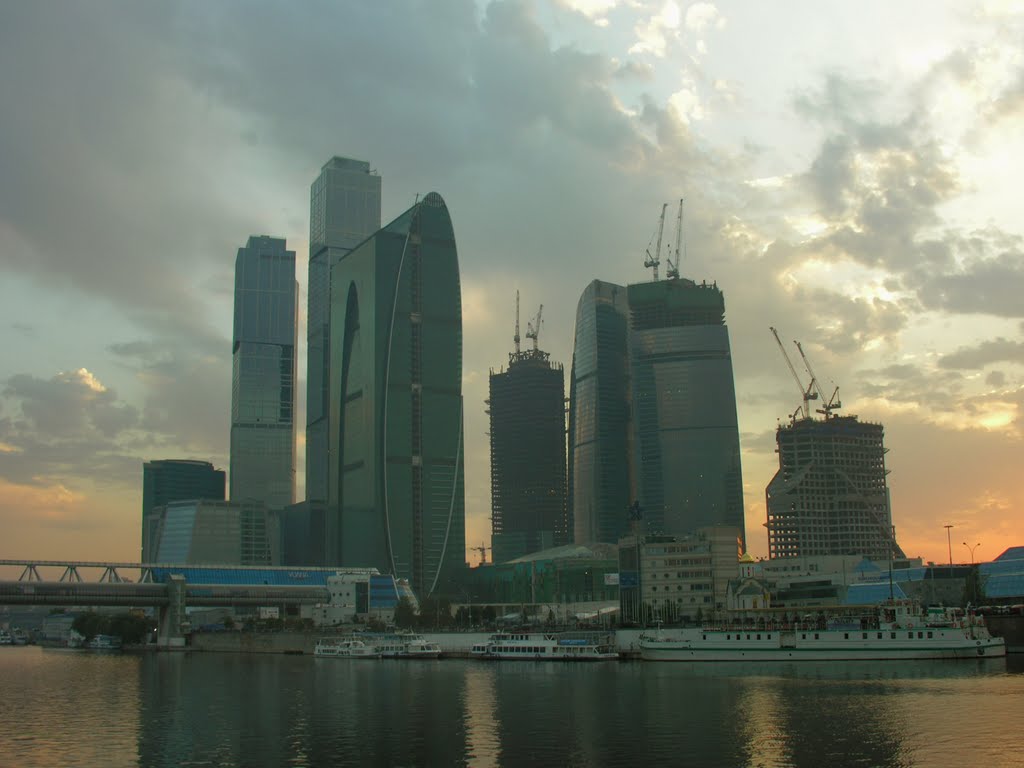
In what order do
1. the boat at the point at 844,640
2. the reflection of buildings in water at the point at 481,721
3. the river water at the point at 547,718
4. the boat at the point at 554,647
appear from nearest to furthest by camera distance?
the river water at the point at 547,718, the reflection of buildings in water at the point at 481,721, the boat at the point at 844,640, the boat at the point at 554,647

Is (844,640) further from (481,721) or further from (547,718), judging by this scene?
(481,721)

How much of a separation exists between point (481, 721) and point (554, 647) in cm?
8699

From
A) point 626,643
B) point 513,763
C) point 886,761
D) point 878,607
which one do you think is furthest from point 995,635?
point 513,763

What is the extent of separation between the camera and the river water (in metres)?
77.3

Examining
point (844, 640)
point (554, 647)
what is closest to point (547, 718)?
point (844, 640)

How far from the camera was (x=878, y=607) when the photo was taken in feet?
528

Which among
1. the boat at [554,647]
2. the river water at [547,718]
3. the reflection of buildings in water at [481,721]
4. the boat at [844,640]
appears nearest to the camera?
the river water at [547,718]

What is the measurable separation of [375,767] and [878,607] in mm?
107313

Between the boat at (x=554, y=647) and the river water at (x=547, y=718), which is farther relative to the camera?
the boat at (x=554, y=647)

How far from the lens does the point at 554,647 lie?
18075 centimetres

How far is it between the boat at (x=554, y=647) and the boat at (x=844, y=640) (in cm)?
1029

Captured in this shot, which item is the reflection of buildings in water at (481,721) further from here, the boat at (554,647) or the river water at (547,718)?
the boat at (554,647)

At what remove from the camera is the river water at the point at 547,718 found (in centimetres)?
7731

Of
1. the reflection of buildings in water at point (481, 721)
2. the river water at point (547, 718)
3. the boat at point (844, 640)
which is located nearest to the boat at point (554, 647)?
the boat at point (844, 640)
